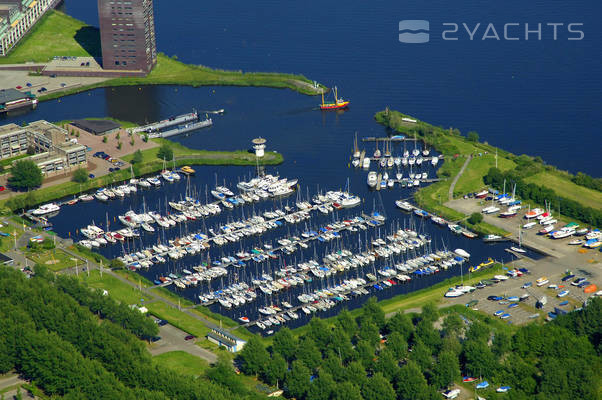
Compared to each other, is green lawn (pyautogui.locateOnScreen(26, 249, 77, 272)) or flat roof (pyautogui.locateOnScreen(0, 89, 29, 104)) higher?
flat roof (pyautogui.locateOnScreen(0, 89, 29, 104))

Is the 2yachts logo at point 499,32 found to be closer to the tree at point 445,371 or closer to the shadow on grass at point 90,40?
the shadow on grass at point 90,40

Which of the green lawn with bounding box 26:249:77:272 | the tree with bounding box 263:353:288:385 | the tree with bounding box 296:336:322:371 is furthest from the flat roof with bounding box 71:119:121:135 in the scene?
the tree with bounding box 263:353:288:385

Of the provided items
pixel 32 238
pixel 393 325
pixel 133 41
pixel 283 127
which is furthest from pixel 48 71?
pixel 393 325

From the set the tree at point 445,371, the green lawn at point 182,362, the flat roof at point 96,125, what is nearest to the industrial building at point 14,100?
the flat roof at point 96,125

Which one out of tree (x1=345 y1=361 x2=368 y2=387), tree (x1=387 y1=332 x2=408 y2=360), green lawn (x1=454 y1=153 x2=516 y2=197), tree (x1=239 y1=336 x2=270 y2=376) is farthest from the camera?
green lawn (x1=454 y1=153 x2=516 y2=197)

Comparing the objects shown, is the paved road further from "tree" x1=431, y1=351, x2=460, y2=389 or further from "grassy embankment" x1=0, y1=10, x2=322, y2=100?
"grassy embankment" x1=0, y1=10, x2=322, y2=100

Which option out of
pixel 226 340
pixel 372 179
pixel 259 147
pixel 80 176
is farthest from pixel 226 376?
pixel 259 147
